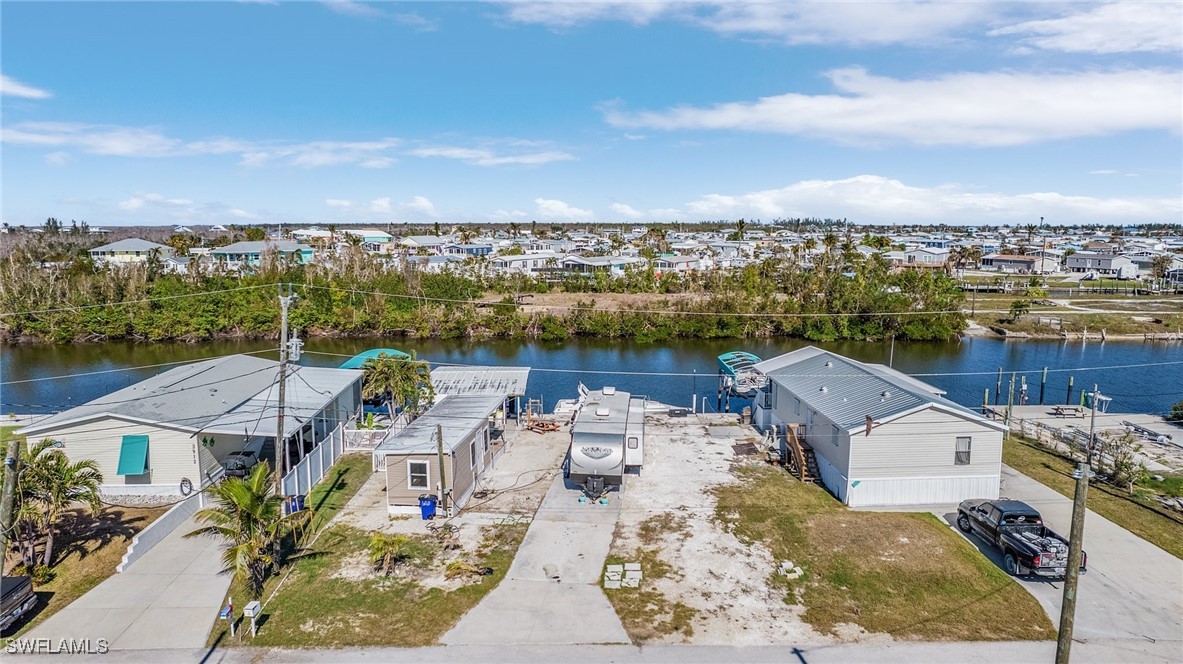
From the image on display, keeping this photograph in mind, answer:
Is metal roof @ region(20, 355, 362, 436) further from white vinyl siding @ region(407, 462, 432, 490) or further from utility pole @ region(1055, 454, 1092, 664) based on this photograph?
utility pole @ region(1055, 454, 1092, 664)

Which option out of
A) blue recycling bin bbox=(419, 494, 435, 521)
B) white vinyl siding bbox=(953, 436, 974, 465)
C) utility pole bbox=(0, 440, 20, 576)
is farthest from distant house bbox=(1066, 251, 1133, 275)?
utility pole bbox=(0, 440, 20, 576)

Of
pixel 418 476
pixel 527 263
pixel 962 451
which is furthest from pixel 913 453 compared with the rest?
pixel 527 263

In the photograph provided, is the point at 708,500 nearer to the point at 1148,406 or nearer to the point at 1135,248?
the point at 1148,406

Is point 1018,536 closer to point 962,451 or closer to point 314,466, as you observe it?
point 962,451

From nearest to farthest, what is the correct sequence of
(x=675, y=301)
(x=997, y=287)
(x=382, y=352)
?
(x=382, y=352), (x=675, y=301), (x=997, y=287)

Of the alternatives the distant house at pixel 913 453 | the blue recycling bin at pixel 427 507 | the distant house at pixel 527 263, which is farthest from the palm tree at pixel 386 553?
the distant house at pixel 527 263

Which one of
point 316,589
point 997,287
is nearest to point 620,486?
point 316,589

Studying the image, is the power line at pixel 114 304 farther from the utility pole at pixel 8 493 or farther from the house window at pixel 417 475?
the utility pole at pixel 8 493
